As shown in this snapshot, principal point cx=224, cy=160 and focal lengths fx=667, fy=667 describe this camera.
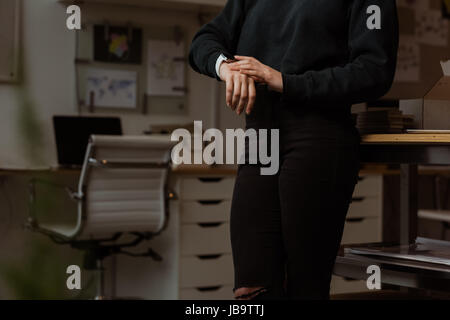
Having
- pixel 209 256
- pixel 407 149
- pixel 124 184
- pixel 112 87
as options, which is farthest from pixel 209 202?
pixel 407 149

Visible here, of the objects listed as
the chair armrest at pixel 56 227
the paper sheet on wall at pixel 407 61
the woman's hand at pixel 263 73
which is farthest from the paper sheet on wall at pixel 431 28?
the woman's hand at pixel 263 73

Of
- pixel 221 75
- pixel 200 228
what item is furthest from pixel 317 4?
pixel 200 228

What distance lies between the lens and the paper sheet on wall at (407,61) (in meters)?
4.18

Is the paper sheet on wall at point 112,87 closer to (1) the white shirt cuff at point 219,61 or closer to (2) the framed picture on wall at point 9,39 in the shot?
(2) the framed picture on wall at point 9,39

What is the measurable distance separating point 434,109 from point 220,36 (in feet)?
1.70

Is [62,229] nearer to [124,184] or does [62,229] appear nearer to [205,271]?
[124,184]

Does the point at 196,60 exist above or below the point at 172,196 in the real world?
above

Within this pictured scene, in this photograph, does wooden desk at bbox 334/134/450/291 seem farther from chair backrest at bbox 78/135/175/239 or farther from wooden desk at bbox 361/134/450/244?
chair backrest at bbox 78/135/175/239

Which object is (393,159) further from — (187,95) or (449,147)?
(187,95)

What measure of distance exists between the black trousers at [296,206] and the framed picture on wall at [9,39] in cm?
239

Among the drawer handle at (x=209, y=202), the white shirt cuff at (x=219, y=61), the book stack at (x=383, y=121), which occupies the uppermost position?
the white shirt cuff at (x=219, y=61)

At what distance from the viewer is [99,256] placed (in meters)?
2.92

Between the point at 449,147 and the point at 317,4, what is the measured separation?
39cm

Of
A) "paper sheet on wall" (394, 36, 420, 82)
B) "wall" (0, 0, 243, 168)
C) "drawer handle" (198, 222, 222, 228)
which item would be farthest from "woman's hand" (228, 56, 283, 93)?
"paper sheet on wall" (394, 36, 420, 82)
